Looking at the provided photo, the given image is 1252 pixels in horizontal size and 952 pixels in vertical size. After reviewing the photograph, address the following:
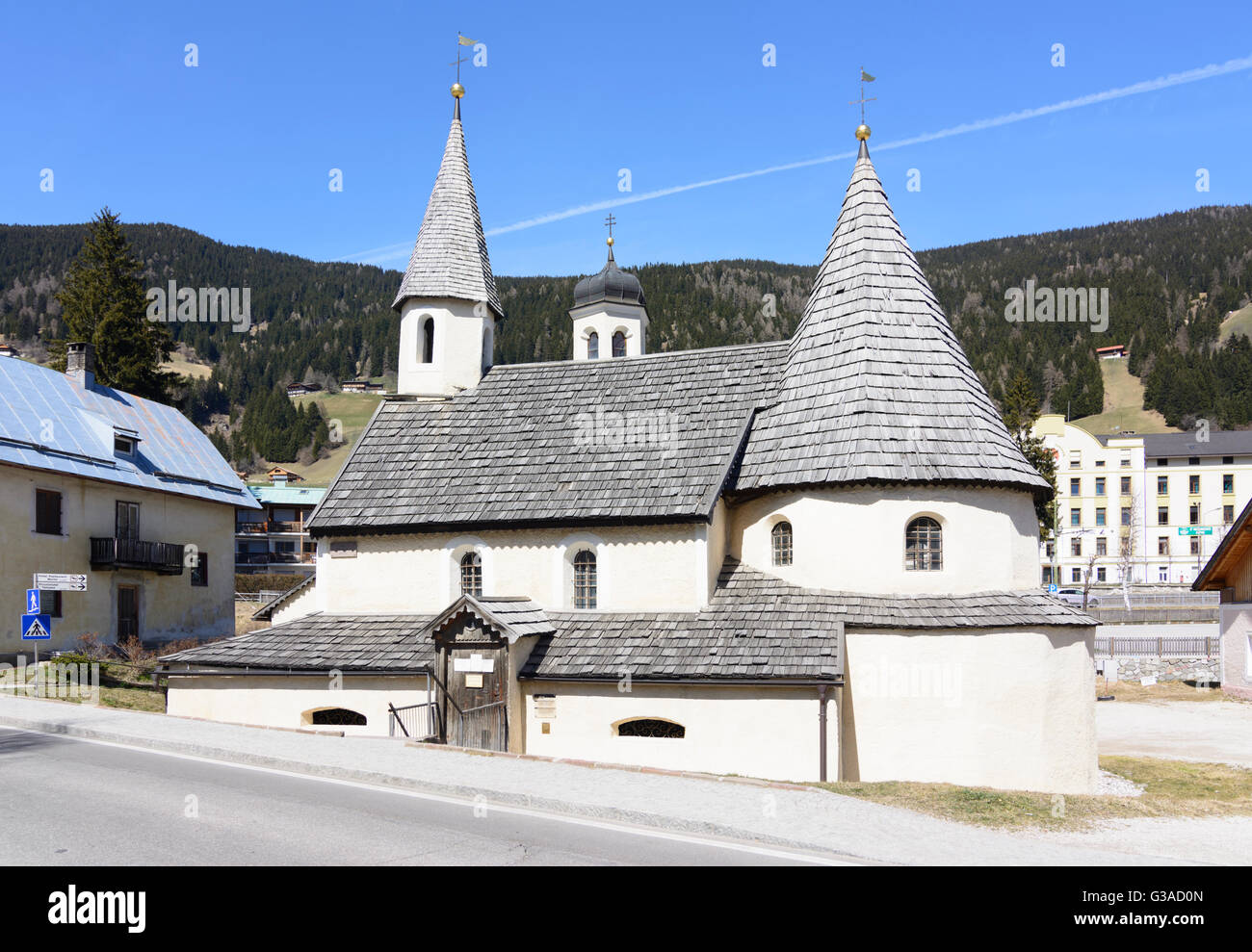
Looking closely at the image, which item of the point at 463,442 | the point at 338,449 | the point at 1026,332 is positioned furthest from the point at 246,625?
the point at 1026,332

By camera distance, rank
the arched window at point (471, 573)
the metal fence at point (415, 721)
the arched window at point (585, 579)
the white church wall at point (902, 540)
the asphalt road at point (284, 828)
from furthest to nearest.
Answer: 1. the arched window at point (471, 573)
2. the arched window at point (585, 579)
3. the metal fence at point (415, 721)
4. the white church wall at point (902, 540)
5. the asphalt road at point (284, 828)

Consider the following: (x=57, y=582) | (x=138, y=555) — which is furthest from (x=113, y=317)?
(x=57, y=582)

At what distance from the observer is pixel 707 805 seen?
11.7m

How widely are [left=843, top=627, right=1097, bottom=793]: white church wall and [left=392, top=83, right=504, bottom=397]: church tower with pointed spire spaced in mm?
14055

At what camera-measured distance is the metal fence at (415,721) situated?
20.2 metres

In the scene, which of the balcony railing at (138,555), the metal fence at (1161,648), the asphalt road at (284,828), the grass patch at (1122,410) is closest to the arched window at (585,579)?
the asphalt road at (284,828)

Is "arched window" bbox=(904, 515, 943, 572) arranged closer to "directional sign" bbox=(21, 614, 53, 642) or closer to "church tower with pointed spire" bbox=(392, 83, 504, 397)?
"church tower with pointed spire" bbox=(392, 83, 504, 397)

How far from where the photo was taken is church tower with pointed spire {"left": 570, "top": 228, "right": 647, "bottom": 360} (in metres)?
35.3

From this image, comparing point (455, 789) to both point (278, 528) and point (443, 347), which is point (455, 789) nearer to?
point (443, 347)

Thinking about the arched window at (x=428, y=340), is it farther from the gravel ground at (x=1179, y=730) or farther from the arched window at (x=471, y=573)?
the gravel ground at (x=1179, y=730)

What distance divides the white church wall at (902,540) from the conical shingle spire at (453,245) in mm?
12230
